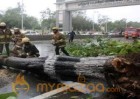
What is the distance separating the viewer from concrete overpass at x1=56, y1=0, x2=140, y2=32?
48406 millimetres

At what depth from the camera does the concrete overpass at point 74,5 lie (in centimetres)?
4841

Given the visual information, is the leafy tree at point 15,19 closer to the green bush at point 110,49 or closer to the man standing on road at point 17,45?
the man standing on road at point 17,45

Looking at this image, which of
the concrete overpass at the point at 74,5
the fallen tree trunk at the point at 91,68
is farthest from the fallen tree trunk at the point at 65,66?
the concrete overpass at the point at 74,5

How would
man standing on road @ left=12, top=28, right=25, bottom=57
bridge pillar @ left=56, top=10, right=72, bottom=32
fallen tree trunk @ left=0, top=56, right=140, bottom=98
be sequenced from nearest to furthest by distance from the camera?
fallen tree trunk @ left=0, top=56, right=140, bottom=98 < man standing on road @ left=12, top=28, right=25, bottom=57 < bridge pillar @ left=56, top=10, right=72, bottom=32

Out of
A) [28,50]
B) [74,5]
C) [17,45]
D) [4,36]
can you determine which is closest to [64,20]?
[74,5]

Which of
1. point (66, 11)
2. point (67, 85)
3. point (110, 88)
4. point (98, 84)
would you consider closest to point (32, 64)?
point (67, 85)

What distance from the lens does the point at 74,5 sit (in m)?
56.8

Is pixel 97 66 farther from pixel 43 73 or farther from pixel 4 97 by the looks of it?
pixel 4 97

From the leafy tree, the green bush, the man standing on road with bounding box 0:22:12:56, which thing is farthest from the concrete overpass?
the green bush

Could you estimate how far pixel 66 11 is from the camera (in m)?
58.4

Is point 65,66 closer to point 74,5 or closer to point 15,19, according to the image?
point 74,5

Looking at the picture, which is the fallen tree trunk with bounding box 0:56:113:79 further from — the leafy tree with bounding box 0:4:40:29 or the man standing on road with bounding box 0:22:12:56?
the leafy tree with bounding box 0:4:40:29

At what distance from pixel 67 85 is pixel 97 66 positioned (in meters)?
1.23

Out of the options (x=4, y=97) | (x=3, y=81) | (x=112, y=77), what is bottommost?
(x=3, y=81)
